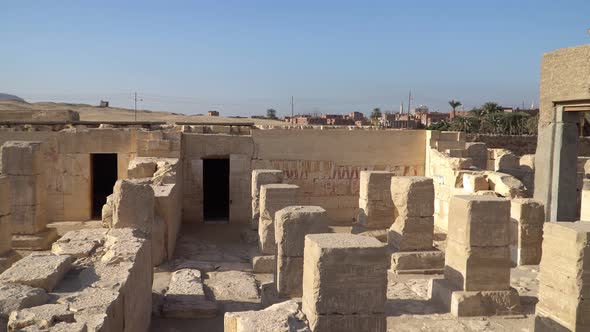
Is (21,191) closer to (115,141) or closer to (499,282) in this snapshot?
(115,141)

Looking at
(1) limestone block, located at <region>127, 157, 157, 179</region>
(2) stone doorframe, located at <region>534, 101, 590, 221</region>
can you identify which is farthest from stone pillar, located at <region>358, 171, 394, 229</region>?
(1) limestone block, located at <region>127, 157, 157, 179</region>

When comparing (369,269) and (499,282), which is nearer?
(369,269)

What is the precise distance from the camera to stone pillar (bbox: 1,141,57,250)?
11164mm

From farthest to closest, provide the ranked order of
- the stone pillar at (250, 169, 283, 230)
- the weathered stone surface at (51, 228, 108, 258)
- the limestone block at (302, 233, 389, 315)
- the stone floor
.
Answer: the stone pillar at (250, 169, 283, 230) → the stone floor → the weathered stone surface at (51, 228, 108, 258) → the limestone block at (302, 233, 389, 315)

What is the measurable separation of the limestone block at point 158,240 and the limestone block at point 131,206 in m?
0.48

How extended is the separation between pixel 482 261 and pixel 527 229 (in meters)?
2.45

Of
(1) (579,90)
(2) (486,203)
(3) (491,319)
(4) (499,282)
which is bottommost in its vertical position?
(3) (491,319)

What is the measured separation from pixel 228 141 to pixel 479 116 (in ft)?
106

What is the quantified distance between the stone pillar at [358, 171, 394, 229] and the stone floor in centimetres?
175

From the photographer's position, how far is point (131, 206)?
833 cm

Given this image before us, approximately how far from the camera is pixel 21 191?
1123cm

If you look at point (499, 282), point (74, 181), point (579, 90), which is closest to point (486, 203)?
point (499, 282)

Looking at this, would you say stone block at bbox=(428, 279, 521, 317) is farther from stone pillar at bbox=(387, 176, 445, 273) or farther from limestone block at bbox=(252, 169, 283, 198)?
limestone block at bbox=(252, 169, 283, 198)

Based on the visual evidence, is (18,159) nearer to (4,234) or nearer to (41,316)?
(4,234)
